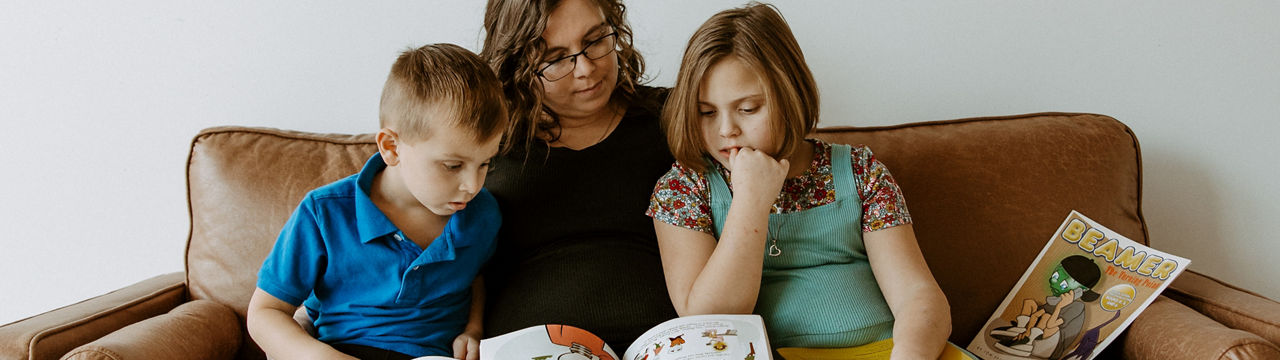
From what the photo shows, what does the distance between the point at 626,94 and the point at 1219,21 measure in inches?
55.6

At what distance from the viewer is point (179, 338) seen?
4.60ft

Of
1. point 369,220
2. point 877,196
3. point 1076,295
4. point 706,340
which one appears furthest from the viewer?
point 1076,295

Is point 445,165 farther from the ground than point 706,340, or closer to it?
farther from the ground

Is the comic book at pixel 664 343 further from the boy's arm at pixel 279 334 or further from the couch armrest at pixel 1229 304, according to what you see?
the couch armrest at pixel 1229 304

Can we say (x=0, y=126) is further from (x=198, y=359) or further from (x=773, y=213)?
(x=773, y=213)

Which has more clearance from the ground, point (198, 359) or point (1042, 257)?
point (1042, 257)

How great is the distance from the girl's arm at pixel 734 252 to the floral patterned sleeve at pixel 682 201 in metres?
0.02

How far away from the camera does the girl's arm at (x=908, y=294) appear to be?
1.26 meters

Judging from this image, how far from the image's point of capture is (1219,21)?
1.95 m

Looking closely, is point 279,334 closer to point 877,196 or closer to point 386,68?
point 386,68

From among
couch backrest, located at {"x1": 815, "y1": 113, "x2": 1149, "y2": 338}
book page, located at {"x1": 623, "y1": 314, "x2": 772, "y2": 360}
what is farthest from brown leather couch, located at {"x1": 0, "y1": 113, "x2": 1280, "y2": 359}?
book page, located at {"x1": 623, "y1": 314, "x2": 772, "y2": 360}

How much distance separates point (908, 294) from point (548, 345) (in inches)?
22.5

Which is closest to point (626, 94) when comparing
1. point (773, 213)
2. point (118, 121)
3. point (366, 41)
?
point (773, 213)

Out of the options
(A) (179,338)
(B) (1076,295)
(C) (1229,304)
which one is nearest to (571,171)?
(A) (179,338)
